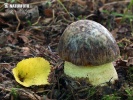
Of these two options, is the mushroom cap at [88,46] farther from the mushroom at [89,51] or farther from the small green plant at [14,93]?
the small green plant at [14,93]

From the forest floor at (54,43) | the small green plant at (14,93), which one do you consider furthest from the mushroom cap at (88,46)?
the small green plant at (14,93)

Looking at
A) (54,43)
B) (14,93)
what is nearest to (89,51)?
(14,93)

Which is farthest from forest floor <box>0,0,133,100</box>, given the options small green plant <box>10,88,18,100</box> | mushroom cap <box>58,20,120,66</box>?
mushroom cap <box>58,20,120,66</box>

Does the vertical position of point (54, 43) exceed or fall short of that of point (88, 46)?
it falls short

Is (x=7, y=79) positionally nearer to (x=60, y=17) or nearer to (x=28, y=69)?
(x=28, y=69)

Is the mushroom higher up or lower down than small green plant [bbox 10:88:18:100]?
higher up

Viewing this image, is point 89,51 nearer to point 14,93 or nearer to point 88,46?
point 88,46

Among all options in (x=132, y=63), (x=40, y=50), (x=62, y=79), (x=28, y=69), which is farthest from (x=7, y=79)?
(x=132, y=63)

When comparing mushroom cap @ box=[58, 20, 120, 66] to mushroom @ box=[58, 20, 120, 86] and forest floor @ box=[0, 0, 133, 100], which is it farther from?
forest floor @ box=[0, 0, 133, 100]
